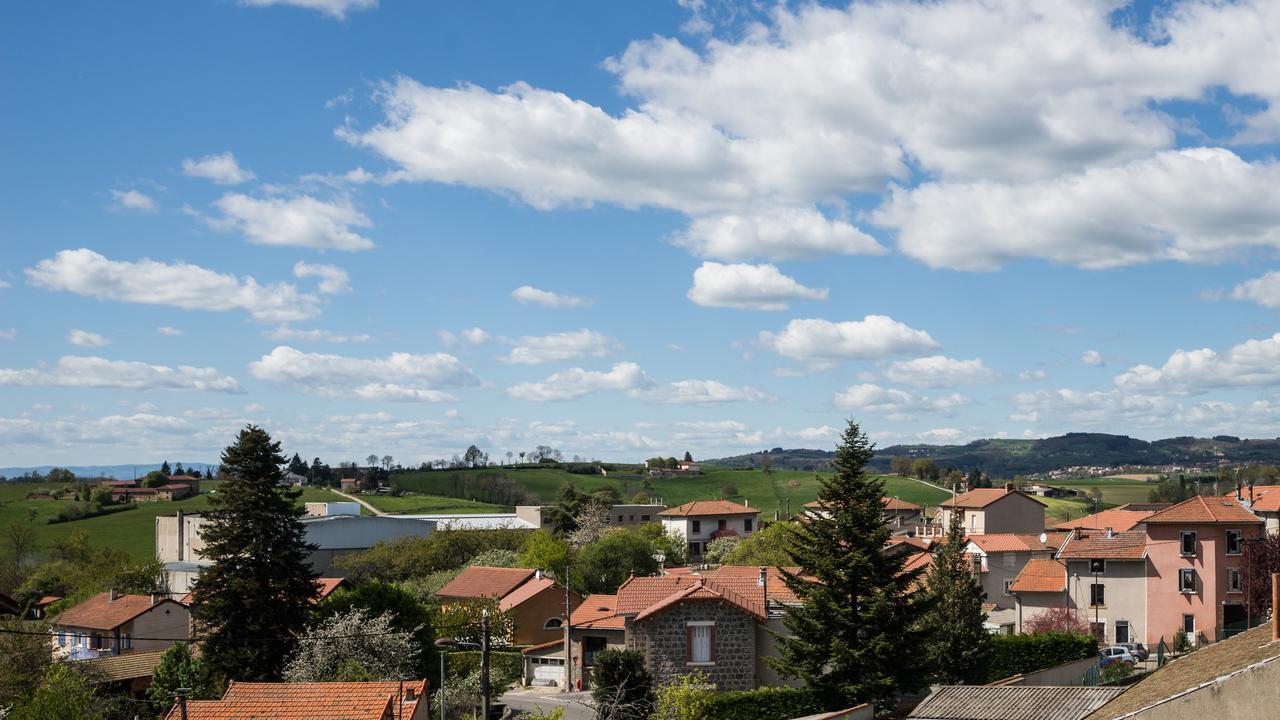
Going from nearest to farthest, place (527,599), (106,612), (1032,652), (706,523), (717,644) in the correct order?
(717,644) < (1032,652) < (106,612) < (527,599) < (706,523)

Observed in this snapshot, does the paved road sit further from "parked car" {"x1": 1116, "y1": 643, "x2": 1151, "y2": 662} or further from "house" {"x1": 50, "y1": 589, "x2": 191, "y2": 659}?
"parked car" {"x1": 1116, "y1": 643, "x2": 1151, "y2": 662}

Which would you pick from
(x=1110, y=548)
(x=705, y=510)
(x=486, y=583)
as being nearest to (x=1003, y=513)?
(x=705, y=510)

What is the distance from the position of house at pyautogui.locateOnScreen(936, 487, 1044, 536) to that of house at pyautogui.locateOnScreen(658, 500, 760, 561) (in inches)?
993

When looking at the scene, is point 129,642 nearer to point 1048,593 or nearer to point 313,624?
point 313,624

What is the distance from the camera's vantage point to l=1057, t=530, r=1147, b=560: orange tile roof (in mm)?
65125

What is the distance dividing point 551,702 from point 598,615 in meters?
6.56

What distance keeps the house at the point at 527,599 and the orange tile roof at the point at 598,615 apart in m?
2.87

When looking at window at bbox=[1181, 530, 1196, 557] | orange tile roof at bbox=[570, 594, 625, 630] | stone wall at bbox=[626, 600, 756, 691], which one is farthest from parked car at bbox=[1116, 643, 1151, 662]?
orange tile roof at bbox=[570, 594, 625, 630]

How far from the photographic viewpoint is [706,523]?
414ft

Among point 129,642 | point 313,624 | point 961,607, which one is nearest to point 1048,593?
point 961,607

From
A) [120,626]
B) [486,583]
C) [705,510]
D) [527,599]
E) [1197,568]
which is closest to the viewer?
[1197,568]

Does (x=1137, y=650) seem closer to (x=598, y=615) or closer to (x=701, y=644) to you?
(x=701, y=644)

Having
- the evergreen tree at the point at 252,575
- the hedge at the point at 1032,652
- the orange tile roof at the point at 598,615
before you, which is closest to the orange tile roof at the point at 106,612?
the evergreen tree at the point at 252,575

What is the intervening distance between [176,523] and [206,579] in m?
81.5
